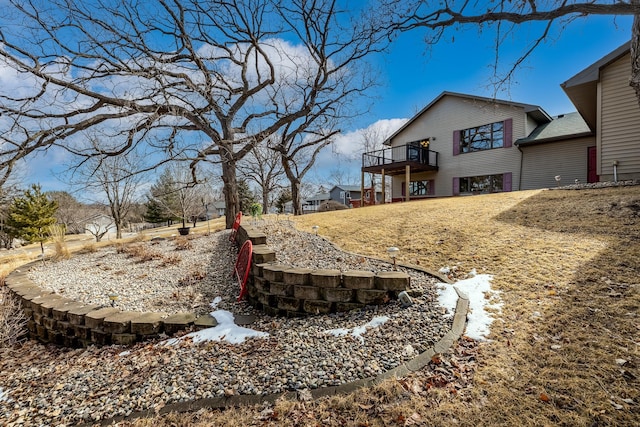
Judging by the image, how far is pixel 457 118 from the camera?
14.6 m

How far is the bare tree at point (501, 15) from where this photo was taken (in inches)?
152

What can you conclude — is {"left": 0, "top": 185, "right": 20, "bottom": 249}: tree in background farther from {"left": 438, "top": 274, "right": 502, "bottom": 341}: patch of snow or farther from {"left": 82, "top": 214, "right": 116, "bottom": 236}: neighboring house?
{"left": 438, "top": 274, "right": 502, "bottom": 341}: patch of snow

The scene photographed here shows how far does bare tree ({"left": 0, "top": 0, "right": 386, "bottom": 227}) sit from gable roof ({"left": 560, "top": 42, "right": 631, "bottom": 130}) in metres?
6.05

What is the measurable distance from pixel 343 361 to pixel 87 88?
9486mm

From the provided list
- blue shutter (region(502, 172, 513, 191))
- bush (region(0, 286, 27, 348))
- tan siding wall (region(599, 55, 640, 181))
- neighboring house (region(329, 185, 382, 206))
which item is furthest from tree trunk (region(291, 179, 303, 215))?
neighboring house (region(329, 185, 382, 206))

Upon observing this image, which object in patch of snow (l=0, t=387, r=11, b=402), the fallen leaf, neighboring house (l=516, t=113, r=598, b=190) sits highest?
neighboring house (l=516, t=113, r=598, b=190)

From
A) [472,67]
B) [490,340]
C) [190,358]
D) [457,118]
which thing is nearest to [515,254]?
[490,340]

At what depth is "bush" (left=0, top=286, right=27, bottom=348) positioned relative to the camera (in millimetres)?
3990

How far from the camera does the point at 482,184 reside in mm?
14016

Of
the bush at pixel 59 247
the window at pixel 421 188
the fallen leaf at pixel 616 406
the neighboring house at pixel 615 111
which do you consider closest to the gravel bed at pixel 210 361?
the fallen leaf at pixel 616 406

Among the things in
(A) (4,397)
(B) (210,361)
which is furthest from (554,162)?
(A) (4,397)

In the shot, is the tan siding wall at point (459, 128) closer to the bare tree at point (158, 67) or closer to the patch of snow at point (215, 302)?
the bare tree at point (158, 67)

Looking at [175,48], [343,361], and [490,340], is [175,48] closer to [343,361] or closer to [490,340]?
[343,361]

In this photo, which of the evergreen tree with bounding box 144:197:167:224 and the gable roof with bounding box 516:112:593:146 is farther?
the evergreen tree with bounding box 144:197:167:224
